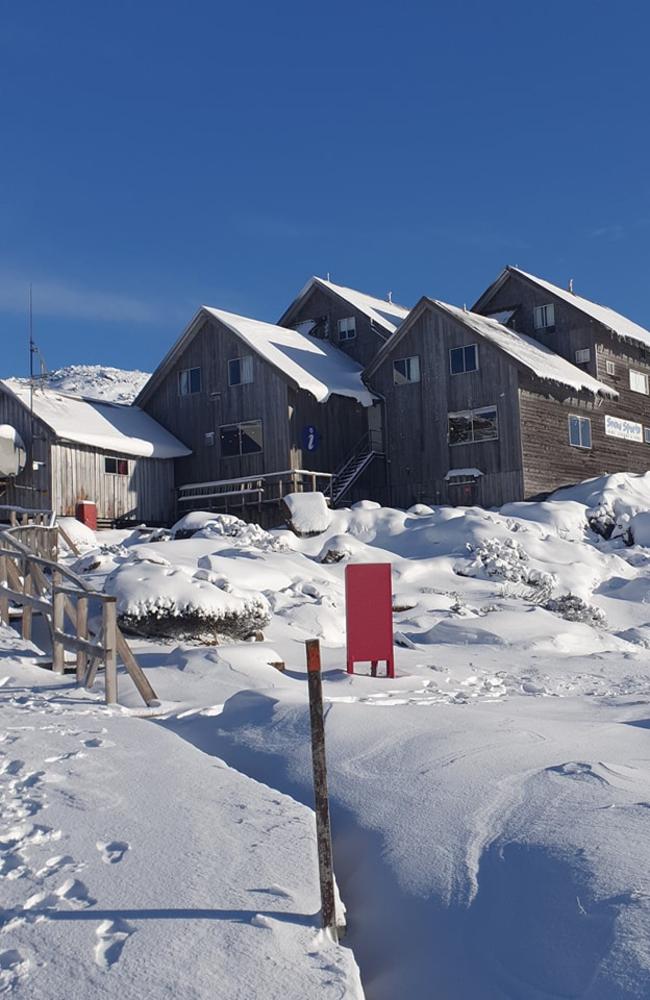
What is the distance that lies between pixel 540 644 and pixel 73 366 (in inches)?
6354

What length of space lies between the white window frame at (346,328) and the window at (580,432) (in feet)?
31.4

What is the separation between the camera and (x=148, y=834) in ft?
19.2

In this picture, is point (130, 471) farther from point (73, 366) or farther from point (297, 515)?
point (73, 366)

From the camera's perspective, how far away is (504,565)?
2283 cm

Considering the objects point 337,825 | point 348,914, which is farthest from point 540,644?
point 348,914

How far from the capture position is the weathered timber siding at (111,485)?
31.2 m

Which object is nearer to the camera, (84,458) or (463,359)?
(84,458)

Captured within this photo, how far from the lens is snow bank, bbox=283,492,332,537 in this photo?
2748 centimetres

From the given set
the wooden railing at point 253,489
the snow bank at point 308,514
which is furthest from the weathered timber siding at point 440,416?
the snow bank at point 308,514

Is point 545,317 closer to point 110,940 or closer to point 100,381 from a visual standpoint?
point 110,940

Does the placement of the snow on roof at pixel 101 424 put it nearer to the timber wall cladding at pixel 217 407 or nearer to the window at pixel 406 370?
the timber wall cladding at pixel 217 407

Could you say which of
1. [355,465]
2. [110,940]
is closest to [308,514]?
[355,465]

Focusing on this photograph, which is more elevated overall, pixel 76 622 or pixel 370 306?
pixel 370 306

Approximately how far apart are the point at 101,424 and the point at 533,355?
48.3 feet
